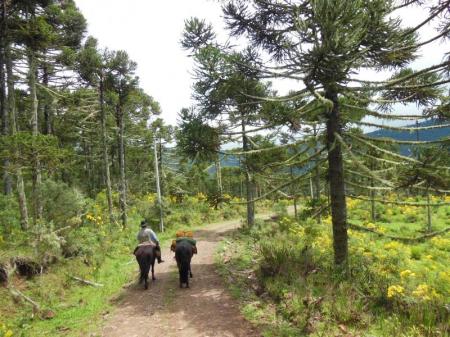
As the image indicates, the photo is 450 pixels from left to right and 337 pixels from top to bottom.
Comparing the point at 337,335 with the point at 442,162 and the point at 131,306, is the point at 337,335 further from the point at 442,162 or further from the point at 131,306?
the point at 131,306

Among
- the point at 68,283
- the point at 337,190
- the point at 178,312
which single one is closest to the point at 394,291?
the point at 337,190

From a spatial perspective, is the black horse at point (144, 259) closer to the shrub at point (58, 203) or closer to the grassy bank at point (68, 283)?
the grassy bank at point (68, 283)

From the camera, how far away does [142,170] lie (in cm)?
4022

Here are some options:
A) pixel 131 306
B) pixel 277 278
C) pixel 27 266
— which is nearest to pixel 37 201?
pixel 27 266

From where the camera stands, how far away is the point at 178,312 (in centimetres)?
809

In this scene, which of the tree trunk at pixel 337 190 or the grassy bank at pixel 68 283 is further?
the tree trunk at pixel 337 190

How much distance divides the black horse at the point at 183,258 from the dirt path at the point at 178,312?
31cm

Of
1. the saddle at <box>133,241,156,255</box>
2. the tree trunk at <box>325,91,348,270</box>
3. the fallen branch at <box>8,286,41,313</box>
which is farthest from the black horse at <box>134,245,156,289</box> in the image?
the tree trunk at <box>325,91,348,270</box>

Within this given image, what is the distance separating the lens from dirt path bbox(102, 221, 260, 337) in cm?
703

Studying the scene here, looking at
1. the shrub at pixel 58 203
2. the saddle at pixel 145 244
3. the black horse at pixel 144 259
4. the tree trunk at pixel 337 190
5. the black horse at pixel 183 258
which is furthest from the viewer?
the shrub at pixel 58 203

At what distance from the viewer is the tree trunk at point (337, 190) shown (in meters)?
8.93

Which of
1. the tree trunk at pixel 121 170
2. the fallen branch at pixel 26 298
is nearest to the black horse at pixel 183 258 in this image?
the fallen branch at pixel 26 298

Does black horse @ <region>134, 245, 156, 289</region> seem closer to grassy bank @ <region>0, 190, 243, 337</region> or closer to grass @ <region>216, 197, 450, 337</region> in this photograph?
grassy bank @ <region>0, 190, 243, 337</region>

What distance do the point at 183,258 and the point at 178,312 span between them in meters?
1.87
